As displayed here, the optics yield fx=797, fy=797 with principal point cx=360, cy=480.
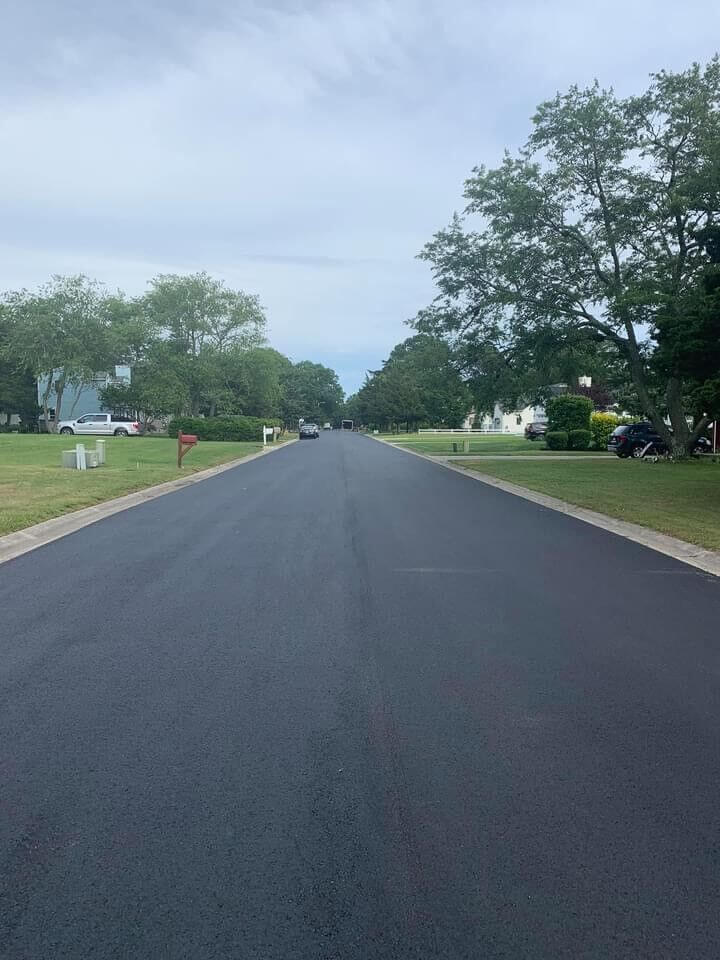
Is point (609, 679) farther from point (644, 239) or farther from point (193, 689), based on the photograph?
point (644, 239)

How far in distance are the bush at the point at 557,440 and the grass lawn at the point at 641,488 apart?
40.0 ft

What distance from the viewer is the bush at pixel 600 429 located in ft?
144

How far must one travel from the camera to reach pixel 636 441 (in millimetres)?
35781

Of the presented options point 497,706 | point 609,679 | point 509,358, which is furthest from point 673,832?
point 509,358

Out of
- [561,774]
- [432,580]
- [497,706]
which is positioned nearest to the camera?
[561,774]

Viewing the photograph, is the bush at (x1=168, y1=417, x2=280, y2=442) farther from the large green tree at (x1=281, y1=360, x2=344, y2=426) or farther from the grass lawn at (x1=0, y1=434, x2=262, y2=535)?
the large green tree at (x1=281, y1=360, x2=344, y2=426)

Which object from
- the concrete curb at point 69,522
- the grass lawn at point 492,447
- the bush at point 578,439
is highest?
the bush at point 578,439

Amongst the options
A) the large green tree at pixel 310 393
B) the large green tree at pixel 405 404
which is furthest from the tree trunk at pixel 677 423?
the large green tree at pixel 310 393

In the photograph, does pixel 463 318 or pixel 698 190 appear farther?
pixel 463 318

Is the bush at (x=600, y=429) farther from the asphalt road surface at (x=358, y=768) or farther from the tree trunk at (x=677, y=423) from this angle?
the asphalt road surface at (x=358, y=768)

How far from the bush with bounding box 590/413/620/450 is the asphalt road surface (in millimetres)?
36797

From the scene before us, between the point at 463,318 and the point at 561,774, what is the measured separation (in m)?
31.9

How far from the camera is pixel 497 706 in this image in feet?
15.9

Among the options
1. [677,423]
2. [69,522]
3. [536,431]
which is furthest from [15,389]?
[69,522]
